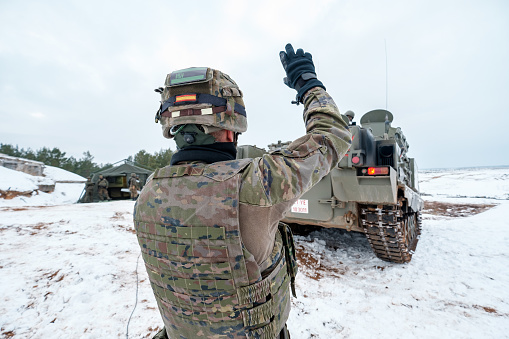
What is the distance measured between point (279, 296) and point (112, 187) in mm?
18609

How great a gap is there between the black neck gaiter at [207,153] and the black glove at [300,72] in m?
0.49

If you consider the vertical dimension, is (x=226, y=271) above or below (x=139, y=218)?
below

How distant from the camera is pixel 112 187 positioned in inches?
680

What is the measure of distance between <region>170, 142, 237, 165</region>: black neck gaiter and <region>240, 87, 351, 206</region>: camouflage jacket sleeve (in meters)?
0.20

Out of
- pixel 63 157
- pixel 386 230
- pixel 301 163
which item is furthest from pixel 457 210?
pixel 63 157

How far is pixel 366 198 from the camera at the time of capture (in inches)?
156

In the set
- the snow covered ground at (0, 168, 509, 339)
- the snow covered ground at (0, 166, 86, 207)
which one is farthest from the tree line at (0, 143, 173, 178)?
the snow covered ground at (0, 168, 509, 339)

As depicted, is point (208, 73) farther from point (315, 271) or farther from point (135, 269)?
point (315, 271)

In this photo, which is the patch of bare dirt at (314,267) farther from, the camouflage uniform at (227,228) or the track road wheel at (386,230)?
the camouflage uniform at (227,228)

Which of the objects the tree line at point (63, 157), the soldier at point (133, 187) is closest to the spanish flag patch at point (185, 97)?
the soldier at point (133, 187)

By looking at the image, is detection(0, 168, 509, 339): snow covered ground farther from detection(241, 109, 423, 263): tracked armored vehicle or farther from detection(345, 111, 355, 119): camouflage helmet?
detection(345, 111, 355, 119): camouflage helmet

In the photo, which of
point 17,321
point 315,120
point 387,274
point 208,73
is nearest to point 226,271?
point 315,120

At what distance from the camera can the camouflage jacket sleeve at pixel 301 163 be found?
1.03 metres

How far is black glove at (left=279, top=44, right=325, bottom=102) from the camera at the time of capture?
53.7 inches
